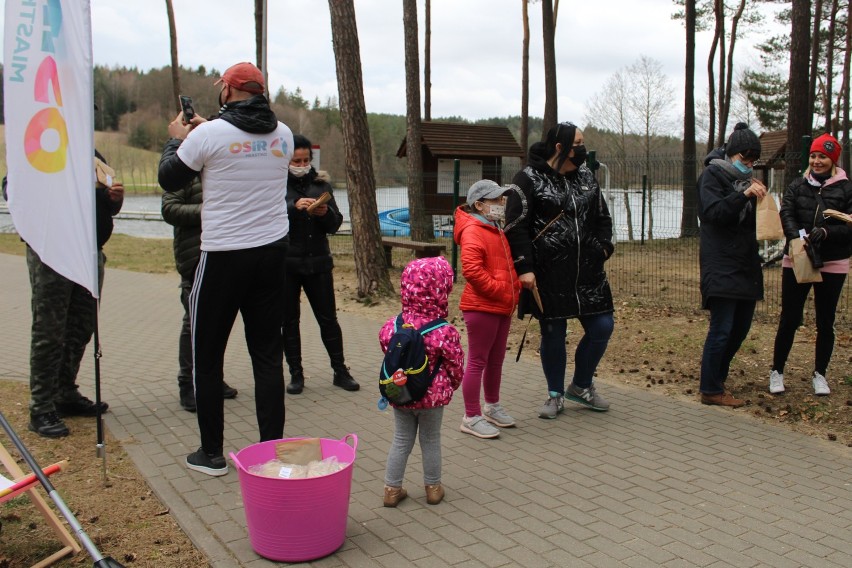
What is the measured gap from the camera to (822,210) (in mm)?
5875

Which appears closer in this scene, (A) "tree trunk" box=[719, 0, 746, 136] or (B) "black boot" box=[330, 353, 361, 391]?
(B) "black boot" box=[330, 353, 361, 391]

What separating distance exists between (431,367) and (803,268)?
10.9ft

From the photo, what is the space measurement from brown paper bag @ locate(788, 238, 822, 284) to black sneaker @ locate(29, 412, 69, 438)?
507cm

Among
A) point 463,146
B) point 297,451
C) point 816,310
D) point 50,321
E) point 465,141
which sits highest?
point 465,141

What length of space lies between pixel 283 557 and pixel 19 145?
7.61 ft

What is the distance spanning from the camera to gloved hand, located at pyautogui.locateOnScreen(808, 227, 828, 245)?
5727 mm

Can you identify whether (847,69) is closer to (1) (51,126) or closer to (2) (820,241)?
(2) (820,241)

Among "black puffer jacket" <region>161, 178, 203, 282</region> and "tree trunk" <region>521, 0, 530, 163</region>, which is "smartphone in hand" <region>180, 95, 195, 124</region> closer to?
"black puffer jacket" <region>161, 178, 203, 282</region>

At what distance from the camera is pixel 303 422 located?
5.48 meters

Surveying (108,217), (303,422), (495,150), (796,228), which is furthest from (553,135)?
(495,150)

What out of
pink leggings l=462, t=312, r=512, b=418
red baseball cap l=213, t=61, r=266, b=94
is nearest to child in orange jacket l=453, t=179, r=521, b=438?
pink leggings l=462, t=312, r=512, b=418

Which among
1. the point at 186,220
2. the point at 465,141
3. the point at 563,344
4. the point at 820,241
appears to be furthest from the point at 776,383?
the point at 465,141

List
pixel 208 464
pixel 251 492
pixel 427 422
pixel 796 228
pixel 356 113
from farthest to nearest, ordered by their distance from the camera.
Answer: pixel 356 113
pixel 796 228
pixel 208 464
pixel 427 422
pixel 251 492

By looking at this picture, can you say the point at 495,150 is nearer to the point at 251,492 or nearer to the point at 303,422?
the point at 303,422
